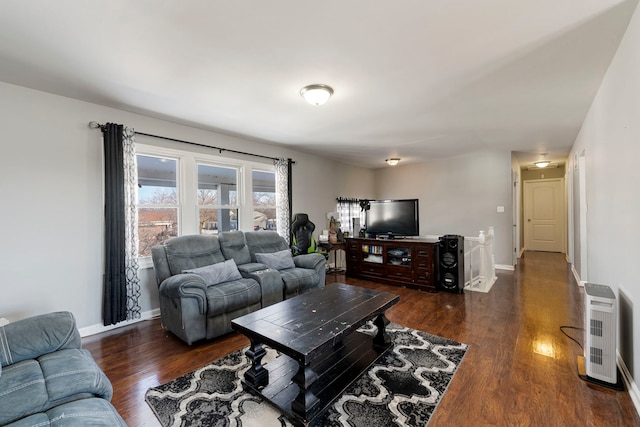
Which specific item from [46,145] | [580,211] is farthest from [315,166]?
[580,211]

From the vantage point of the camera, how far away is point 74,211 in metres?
2.92

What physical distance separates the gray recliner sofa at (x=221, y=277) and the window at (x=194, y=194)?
495 millimetres

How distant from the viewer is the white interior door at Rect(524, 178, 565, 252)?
7.85m

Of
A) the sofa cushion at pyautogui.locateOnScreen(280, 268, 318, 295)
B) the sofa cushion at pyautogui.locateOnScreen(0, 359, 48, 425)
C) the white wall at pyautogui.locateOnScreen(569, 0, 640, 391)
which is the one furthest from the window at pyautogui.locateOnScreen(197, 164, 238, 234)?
the white wall at pyautogui.locateOnScreen(569, 0, 640, 391)

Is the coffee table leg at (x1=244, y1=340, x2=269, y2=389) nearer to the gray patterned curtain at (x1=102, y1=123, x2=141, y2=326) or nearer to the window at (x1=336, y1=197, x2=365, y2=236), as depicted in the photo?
the gray patterned curtain at (x1=102, y1=123, x2=141, y2=326)

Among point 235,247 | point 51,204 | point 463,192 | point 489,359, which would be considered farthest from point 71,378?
point 463,192

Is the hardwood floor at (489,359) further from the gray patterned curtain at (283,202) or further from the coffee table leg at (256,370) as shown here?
the gray patterned curtain at (283,202)

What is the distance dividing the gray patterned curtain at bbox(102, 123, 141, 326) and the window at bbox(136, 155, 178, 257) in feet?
0.80

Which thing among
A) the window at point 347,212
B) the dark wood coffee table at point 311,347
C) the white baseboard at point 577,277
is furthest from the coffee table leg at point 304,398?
the white baseboard at point 577,277

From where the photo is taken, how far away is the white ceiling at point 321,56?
1.69 meters

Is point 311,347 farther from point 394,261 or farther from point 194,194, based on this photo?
point 394,261

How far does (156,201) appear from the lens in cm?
361

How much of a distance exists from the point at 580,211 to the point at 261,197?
5193mm

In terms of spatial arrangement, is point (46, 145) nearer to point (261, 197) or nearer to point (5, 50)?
point (5, 50)
